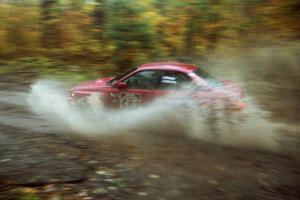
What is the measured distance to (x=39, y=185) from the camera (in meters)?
6.55

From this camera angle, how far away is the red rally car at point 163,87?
855 cm

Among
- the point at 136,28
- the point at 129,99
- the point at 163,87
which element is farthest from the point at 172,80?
the point at 136,28

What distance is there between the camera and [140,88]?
913 cm

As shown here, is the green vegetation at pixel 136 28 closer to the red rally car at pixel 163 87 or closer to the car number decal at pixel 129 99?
Result: the red rally car at pixel 163 87

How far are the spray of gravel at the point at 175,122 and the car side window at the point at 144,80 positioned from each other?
0.39 m

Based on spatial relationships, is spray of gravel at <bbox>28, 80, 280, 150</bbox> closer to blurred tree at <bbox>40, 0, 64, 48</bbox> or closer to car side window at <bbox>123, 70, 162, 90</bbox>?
car side window at <bbox>123, 70, 162, 90</bbox>

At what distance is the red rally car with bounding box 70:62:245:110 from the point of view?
855 cm

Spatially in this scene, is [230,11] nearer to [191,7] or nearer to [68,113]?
[191,7]

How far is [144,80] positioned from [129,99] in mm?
547

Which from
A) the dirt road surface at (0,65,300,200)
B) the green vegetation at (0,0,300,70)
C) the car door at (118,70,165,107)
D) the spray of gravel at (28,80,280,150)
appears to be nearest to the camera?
the dirt road surface at (0,65,300,200)

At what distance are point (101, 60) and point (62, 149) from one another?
8.49 meters

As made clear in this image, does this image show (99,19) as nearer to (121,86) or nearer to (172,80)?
(121,86)

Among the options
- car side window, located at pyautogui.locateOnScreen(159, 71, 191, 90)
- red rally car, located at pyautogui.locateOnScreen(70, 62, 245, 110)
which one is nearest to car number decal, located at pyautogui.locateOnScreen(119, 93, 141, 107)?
red rally car, located at pyautogui.locateOnScreen(70, 62, 245, 110)

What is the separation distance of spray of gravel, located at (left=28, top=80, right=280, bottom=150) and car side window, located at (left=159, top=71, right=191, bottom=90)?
232 millimetres
